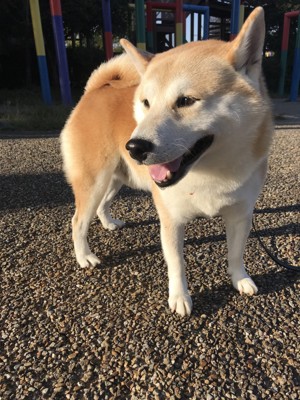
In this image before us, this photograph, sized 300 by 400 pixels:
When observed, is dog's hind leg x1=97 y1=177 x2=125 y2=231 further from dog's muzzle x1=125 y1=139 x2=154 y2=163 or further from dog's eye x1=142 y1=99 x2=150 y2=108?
dog's muzzle x1=125 y1=139 x2=154 y2=163

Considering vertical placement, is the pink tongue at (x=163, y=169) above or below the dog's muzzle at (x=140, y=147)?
below

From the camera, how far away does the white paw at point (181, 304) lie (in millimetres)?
1845

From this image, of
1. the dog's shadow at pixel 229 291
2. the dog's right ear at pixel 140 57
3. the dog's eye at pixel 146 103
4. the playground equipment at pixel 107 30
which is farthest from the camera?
the playground equipment at pixel 107 30

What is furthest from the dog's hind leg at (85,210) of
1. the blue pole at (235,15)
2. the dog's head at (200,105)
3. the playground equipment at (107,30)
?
the blue pole at (235,15)

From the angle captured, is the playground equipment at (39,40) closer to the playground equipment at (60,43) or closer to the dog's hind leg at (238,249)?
the playground equipment at (60,43)

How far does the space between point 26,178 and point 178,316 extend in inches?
114

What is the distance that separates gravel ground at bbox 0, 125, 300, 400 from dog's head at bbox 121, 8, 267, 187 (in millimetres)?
817

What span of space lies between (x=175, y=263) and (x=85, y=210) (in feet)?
2.53

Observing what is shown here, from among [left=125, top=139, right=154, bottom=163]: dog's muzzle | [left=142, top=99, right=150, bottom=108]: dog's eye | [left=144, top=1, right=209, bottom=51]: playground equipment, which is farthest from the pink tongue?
[left=144, top=1, right=209, bottom=51]: playground equipment

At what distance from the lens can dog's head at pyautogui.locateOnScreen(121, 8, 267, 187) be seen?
1.38 metres

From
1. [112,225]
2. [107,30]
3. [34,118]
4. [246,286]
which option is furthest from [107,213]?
[107,30]

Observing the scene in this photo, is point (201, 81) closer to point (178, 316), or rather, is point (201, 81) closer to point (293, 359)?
point (178, 316)

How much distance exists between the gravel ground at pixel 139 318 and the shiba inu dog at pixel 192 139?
0.16m

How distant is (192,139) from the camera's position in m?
1.40
